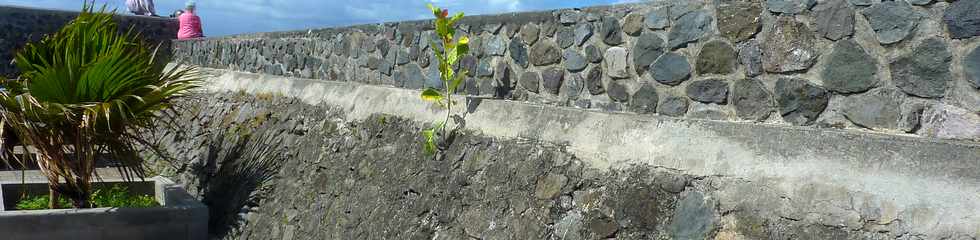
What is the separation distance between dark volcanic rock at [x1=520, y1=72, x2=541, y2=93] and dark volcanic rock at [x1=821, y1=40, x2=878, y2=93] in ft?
5.02

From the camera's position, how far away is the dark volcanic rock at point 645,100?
3.30 meters

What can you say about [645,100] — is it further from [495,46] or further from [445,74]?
[445,74]


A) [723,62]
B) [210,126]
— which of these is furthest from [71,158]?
[723,62]

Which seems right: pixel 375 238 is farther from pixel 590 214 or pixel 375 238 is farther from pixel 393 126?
pixel 590 214

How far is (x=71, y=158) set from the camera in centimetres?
579

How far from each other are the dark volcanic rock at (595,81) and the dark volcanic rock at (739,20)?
0.69m

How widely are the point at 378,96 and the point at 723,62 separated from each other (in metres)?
2.62

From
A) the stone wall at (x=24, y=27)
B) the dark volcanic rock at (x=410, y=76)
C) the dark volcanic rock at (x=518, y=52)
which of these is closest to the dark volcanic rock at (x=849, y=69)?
the dark volcanic rock at (x=518, y=52)

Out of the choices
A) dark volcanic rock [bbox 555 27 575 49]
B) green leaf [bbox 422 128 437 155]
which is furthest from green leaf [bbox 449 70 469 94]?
dark volcanic rock [bbox 555 27 575 49]

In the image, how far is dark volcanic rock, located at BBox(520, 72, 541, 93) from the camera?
13.0ft

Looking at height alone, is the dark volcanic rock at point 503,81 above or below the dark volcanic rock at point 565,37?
below

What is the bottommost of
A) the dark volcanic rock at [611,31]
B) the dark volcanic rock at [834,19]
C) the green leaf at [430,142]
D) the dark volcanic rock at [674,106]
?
the green leaf at [430,142]

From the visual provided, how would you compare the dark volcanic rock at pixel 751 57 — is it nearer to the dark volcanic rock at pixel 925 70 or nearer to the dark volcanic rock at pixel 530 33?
the dark volcanic rock at pixel 925 70

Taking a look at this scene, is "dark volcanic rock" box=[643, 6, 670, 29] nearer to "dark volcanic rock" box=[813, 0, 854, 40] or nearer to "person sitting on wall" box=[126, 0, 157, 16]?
"dark volcanic rock" box=[813, 0, 854, 40]
